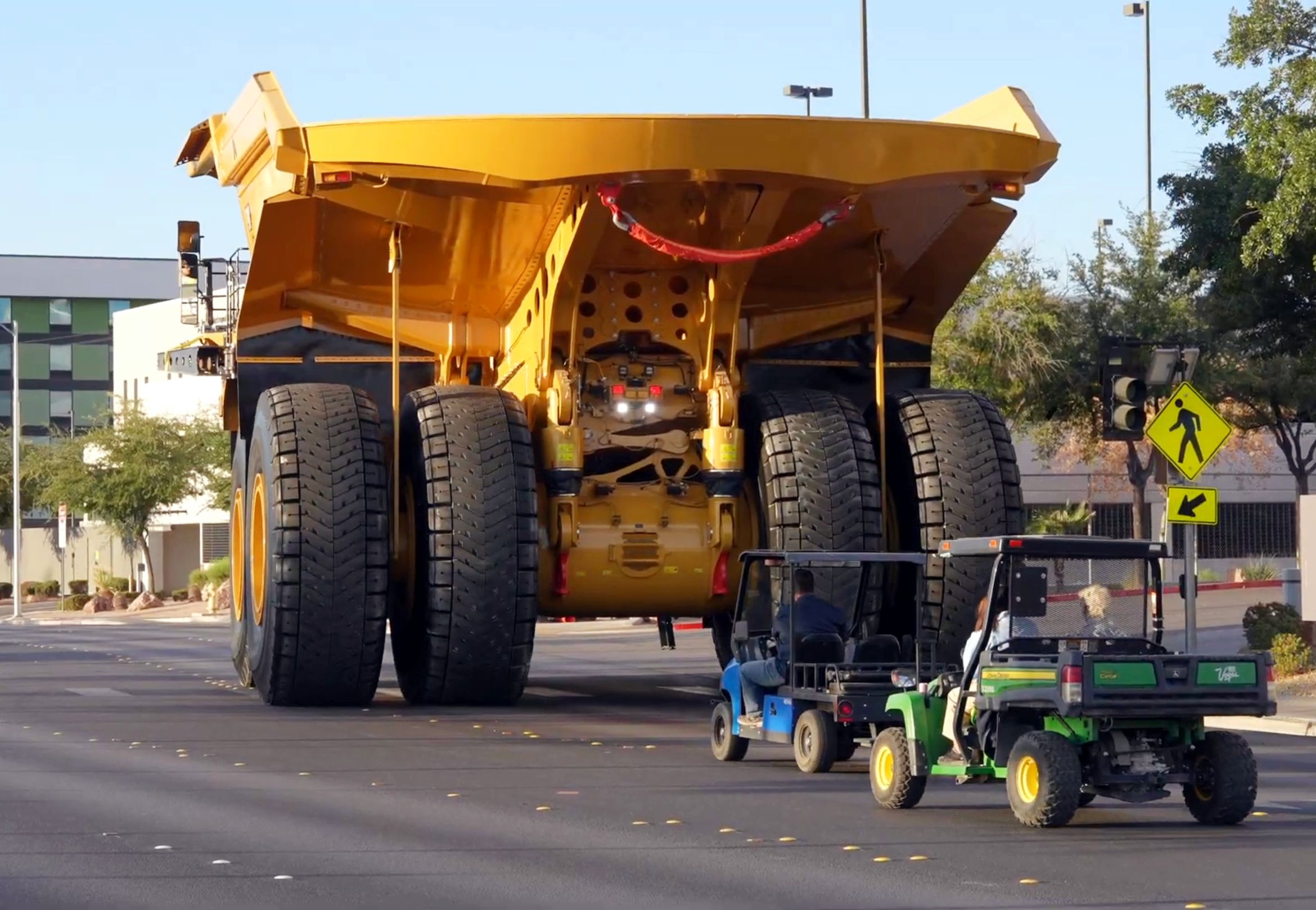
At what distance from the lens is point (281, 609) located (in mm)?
15945

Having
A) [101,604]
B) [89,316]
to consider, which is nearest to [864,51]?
[101,604]

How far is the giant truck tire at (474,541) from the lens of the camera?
15.9 meters

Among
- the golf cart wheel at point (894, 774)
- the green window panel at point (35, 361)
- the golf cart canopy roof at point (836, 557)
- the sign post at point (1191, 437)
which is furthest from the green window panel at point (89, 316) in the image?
the golf cart wheel at point (894, 774)

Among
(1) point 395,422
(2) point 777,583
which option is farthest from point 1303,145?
(1) point 395,422

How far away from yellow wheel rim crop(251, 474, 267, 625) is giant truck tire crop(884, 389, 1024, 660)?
494cm

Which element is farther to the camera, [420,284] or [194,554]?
[194,554]

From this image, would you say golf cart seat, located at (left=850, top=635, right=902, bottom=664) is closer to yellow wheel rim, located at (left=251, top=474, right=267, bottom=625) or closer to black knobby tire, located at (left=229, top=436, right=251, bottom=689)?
yellow wheel rim, located at (left=251, top=474, right=267, bottom=625)

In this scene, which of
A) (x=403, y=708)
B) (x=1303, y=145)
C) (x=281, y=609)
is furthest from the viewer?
(x=1303, y=145)

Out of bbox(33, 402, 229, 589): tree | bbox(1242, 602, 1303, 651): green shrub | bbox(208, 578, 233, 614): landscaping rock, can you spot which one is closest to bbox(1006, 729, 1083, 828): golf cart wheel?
bbox(1242, 602, 1303, 651): green shrub

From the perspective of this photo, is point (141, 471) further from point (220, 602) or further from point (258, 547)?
point (258, 547)

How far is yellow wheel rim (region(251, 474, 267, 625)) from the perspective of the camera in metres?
16.9

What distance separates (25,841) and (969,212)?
949 cm

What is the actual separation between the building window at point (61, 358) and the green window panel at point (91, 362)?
0.21 m

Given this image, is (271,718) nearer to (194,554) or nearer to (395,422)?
(395,422)
